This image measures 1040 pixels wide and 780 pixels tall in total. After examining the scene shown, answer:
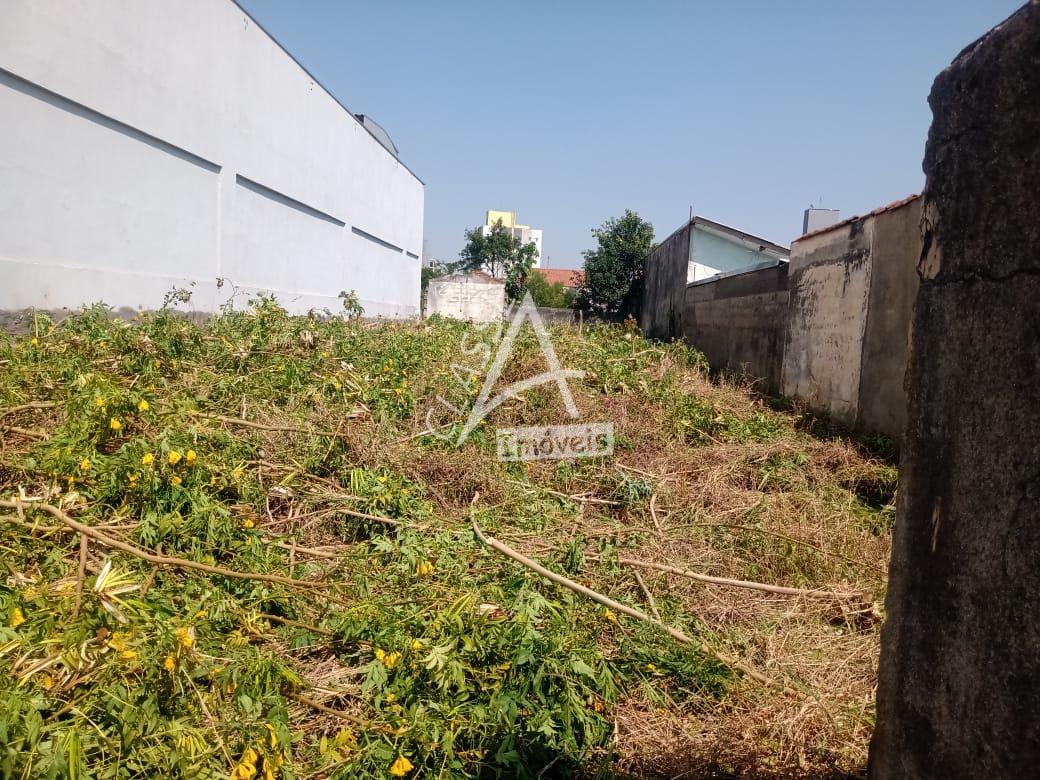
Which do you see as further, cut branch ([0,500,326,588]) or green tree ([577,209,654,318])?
green tree ([577,209,654,318])

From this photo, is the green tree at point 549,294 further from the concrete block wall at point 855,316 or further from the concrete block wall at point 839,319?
the concrete block wall at point 855,316

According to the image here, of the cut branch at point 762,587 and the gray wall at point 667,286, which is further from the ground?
the gray wall at point 667,286

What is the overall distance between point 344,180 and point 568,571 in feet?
48.4

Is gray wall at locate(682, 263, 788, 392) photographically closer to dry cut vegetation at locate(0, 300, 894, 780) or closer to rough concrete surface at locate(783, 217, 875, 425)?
rough concrete surface at locate(783, 217, 875, 425)

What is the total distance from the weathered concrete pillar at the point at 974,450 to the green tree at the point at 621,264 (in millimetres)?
24166

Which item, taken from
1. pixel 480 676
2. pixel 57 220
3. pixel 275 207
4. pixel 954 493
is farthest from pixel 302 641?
pixel 275 207

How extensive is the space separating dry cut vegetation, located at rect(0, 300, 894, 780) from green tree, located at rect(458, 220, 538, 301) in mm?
31782

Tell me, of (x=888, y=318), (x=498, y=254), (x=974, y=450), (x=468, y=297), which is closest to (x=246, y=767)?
(x=974, y=450)

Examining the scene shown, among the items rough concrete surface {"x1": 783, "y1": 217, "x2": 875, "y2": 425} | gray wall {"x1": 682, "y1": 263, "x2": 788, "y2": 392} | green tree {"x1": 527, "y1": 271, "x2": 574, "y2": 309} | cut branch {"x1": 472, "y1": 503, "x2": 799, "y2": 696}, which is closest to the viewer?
cut branch {"x1": 472, "y1": 503, "x2": 799, "y2": 696}

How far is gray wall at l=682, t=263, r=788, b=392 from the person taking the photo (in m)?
8.58

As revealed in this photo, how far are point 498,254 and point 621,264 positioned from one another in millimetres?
13756

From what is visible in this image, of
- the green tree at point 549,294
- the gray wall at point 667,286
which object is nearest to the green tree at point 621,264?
the gray wall at point 667,286

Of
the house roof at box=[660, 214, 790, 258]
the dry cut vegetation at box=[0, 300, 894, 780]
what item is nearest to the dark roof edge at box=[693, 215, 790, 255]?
the house roof at box=[660, 214, 790, 258]

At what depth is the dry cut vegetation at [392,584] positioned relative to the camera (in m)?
2.15
